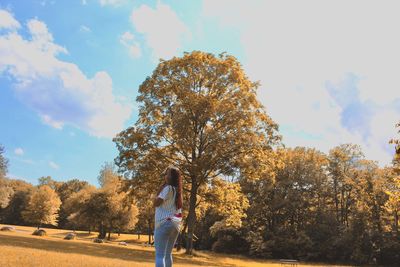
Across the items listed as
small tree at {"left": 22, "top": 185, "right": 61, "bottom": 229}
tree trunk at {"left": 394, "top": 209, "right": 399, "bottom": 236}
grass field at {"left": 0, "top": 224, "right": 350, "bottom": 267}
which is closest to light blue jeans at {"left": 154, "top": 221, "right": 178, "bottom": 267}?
grass field at {"left": 0, "top": 224, "right": 350, "bottom": 267}

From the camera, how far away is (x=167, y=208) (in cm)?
722

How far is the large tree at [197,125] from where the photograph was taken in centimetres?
3084

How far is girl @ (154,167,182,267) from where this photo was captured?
23.3ft

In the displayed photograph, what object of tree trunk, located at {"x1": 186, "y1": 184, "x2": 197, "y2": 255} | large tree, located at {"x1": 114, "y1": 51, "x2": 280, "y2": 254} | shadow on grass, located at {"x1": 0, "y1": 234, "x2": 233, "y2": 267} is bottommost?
shadow on grass, located at {"x1": 0, "y1": 234, "x2": 233, "y2": 267}

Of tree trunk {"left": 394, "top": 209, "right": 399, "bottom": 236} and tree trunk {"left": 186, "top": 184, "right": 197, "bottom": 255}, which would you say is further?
tree trunk {"left": 394, "top": 209, "right": 399, "bottom": 236}

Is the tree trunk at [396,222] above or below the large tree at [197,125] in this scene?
below

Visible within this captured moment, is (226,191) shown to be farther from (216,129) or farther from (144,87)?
(144,87)

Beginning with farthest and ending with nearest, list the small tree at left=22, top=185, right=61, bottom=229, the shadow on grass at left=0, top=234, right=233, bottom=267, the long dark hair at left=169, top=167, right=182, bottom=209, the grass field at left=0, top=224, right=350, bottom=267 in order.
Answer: the small tree at left=22, top=185, right=61, bottom=229, the shadow on grass at left=0, top=234, right=233, bottom=267, the grass field at left=0, top=224, right=350, bottom=267, the long dark hair at left=169, top=167, right=182, bottom=209

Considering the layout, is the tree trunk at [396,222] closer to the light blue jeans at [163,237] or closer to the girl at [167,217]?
the girl at [167,217]

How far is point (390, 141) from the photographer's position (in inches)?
324

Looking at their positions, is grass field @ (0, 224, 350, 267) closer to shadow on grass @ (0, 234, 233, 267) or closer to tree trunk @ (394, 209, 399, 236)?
shadow on grass @ (0, 234, 233, 267)

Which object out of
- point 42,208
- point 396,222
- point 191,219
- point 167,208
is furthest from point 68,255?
point 42,208

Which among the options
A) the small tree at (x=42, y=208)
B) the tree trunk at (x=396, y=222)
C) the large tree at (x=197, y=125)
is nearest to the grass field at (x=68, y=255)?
the large tree at (x=197, y=125)

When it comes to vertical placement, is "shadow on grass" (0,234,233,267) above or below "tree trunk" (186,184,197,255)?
below
